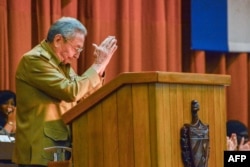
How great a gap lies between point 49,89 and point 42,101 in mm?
69

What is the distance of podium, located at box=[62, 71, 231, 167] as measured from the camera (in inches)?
79.1

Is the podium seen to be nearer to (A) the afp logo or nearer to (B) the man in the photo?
(A) the afp logo

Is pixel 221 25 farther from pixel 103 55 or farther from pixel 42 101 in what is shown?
pixel 42 101

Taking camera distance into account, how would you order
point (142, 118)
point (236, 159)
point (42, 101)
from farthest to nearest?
1. point (42, 101)
2. point (236, 159)
3. point (142, 118)

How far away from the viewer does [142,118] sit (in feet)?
6.63

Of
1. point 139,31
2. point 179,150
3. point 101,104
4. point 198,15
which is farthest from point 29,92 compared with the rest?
point 198,15

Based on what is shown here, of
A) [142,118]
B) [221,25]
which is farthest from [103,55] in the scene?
[221,25]

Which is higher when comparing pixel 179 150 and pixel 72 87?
pixel 72 87

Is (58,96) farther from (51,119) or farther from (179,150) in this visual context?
(179,150)

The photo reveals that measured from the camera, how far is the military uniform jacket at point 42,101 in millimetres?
2352

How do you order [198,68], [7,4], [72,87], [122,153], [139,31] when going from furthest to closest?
[198,68]
[139,31]
[7,4]
[72,87]
[122,153]

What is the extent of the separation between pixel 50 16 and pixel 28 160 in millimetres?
2229

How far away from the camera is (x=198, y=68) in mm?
5508

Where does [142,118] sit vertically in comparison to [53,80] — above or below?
below
